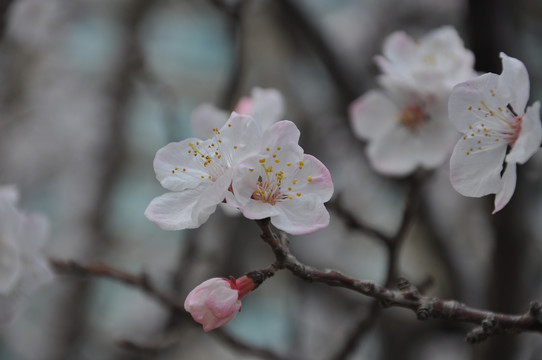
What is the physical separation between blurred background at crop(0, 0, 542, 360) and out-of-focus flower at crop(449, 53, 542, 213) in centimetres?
44

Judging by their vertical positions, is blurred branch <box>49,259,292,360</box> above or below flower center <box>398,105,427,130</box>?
below

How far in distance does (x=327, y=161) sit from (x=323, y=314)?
1.11m

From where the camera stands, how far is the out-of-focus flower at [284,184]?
0.81 metres

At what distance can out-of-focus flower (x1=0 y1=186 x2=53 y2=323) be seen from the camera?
1.23 meters

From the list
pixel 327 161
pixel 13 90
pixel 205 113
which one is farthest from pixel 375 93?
pixel 13 90

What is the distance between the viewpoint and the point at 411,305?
79 centimetres

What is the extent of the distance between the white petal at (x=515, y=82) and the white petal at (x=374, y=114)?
62cm

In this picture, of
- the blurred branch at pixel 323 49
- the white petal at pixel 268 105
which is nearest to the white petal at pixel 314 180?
the white petal at pixel 268 105

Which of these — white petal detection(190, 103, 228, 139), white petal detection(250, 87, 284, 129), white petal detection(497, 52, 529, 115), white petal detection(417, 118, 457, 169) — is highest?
white petal detection(497, 52, 529, 115)

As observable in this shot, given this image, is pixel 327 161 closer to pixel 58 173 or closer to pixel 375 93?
pixel 375 93

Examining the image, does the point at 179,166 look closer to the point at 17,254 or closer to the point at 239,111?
the point at 239,111

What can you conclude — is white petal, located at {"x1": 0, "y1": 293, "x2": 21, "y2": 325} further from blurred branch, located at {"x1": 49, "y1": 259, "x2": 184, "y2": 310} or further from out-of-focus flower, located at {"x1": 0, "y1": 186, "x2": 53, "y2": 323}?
blurred branch, located at {"x1": 49, "y1": 259, "x2": 184, "y2": 310}

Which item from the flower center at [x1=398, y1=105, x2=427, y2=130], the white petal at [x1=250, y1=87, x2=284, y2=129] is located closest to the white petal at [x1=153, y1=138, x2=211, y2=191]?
the white petal at [x1=250, y1=87, x2=284, y2=129]

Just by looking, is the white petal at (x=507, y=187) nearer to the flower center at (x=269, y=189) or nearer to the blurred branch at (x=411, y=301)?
the blurred branch at (x=411, y=301)
